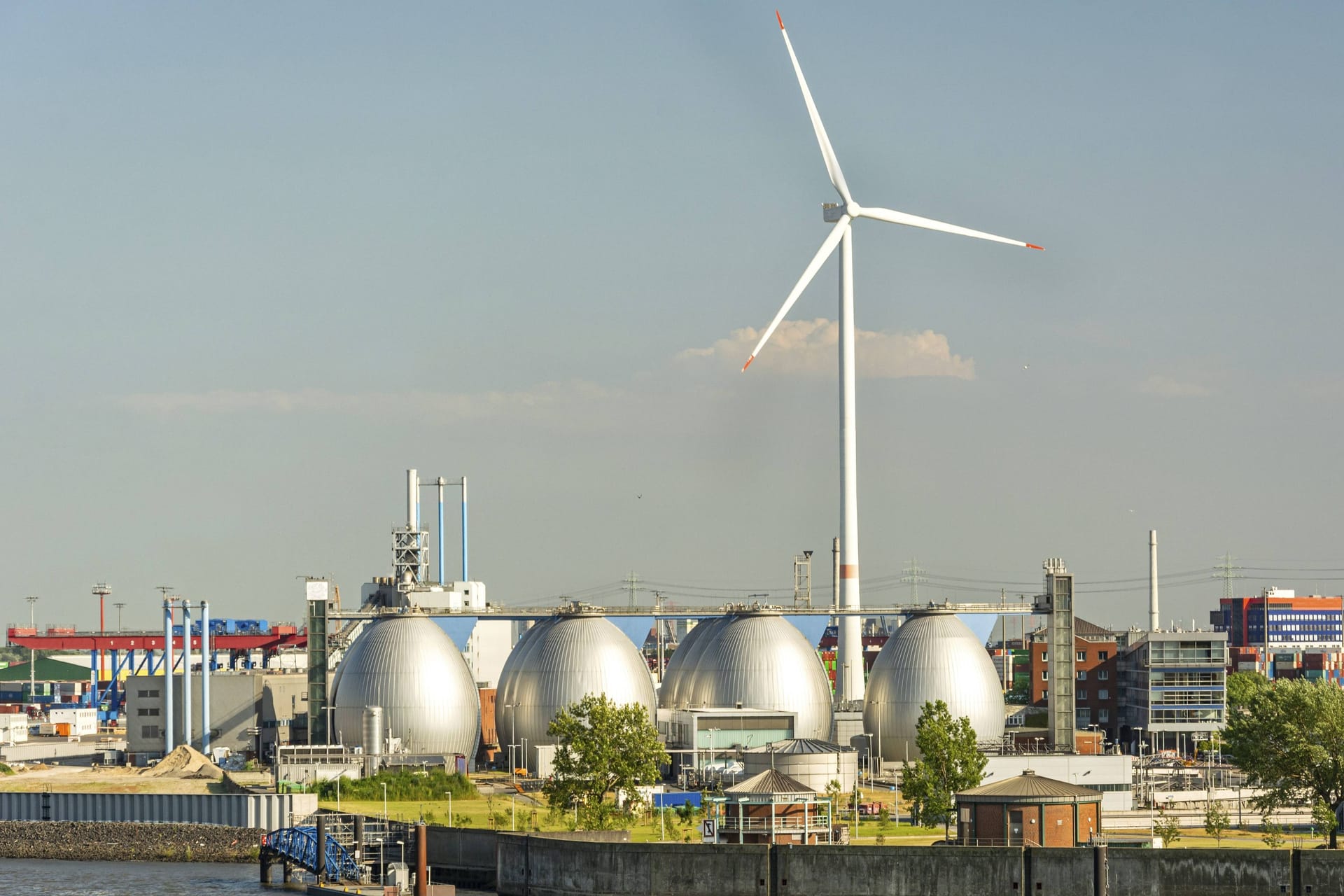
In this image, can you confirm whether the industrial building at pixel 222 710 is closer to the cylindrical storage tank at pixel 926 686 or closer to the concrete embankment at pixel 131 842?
the concrete embankment at pixel 131 842

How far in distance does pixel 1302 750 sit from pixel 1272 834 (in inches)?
213

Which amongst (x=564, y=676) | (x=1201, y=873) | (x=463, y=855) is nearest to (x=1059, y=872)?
(x=1201, y=873)

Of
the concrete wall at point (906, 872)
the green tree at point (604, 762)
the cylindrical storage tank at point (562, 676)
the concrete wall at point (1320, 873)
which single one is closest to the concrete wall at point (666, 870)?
the concrete wall at point (906, 872)

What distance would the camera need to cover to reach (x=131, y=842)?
9181 cm

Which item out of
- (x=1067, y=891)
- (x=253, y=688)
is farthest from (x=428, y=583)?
(x=1067, y=891)

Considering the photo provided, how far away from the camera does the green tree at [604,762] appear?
85375mm

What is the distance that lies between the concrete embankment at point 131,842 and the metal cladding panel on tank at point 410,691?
20963 millimetres

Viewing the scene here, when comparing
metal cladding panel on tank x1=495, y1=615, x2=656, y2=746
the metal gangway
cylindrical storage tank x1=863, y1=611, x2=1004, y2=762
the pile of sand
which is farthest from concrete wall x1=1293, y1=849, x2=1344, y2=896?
the pile of sand

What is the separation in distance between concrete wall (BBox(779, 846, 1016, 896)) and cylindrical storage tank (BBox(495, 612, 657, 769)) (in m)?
43.7

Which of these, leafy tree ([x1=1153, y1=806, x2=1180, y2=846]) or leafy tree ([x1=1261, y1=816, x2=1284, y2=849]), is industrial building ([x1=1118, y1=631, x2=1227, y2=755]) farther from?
leafy tree ([x1=1261, y1=816, x2=1284, y2=849])

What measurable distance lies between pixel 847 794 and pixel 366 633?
3595 cm

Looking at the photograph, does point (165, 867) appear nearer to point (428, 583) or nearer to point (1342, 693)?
point (428, 583)

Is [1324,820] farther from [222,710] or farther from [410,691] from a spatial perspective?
[222,710]

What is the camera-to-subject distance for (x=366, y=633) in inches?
4653
